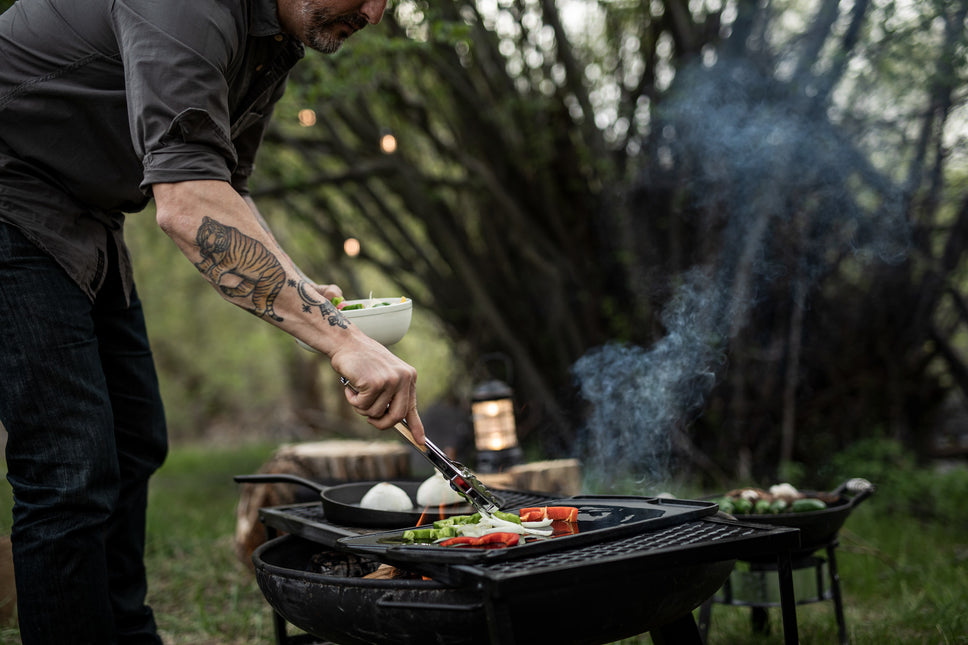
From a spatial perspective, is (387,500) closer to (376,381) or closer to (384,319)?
(384,319)

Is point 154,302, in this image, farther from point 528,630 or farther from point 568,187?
point 528,630

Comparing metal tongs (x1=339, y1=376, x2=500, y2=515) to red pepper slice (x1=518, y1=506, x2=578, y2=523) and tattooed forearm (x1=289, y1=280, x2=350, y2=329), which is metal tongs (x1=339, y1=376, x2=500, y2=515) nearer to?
red pepper slice (x1=518, y1=506, x2=578, y2=523)

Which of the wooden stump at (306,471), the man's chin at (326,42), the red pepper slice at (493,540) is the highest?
the man's chin at (326,42)

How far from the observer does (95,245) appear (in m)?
1.89

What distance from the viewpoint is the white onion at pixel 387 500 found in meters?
2.03

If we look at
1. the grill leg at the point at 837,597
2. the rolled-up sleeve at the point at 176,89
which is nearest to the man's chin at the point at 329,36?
the rolled-up sleeve at the point at 176,89

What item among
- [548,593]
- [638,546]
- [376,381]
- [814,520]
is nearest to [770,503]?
[814,520]

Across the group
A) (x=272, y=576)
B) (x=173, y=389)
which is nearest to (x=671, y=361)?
(x=272, y=576)

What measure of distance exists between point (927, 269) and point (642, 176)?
1944 mm

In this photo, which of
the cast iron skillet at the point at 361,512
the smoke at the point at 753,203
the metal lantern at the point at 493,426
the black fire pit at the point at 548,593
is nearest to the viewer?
the black fire pit at the point at 548,593

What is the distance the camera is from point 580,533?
1.53 metres

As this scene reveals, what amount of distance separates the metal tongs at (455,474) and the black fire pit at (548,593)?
0.26 meters

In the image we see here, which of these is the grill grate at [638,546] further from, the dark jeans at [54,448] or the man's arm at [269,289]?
the dark jeans at [54,448]

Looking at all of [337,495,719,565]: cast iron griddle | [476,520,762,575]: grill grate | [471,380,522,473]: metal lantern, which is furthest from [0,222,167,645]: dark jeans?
[471,380,522,473]: metal lantern
